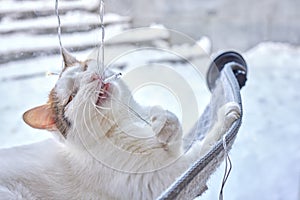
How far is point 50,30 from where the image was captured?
110 centimetres

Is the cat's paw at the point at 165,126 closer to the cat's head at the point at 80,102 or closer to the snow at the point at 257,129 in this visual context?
the cat's head at the point at 80,102

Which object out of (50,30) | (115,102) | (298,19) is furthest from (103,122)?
(298,19)

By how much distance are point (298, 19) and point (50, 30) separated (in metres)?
1.16

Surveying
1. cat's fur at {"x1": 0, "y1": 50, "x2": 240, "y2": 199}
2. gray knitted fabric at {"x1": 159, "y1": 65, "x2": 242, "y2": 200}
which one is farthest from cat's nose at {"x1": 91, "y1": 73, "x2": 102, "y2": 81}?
gray knitted fabric at {"x1": 159, "y1": 65, "x2": 242, "y2": 200}

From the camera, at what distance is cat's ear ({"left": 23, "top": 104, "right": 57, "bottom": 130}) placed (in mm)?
626

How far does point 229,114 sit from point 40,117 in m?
0.25

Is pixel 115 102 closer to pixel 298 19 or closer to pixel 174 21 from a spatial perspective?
pixel 174 21

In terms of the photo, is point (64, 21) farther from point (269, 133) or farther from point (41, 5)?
point (269, 133)


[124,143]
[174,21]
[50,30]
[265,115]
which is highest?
[124,143]

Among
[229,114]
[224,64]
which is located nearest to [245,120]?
[224,64]

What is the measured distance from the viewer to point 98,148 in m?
0.62

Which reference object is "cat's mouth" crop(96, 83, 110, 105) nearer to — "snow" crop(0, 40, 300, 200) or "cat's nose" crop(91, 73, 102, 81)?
"cat's nose" crop(91, 73, 102, 81)

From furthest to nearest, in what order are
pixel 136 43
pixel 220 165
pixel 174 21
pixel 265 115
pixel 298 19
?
1. pixel 298 19
2. pixel 174 21
3. pixel 265 115
4. pixel 136 43
5. pixel 220 165

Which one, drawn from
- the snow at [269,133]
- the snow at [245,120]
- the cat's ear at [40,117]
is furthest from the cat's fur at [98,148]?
the snow at [269,133]
